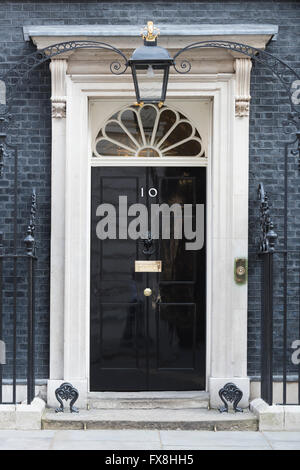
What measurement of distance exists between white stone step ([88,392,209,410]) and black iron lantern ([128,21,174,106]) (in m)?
3.07

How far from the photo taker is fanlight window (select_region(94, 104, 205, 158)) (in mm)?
8227

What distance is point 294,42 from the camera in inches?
315

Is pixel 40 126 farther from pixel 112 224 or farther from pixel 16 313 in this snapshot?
pixel 16 313

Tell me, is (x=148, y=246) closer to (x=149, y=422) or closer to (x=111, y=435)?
(x=149, y=422)

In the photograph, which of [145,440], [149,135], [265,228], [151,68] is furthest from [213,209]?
[145,440]

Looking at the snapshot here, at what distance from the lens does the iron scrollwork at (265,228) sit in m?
7.15

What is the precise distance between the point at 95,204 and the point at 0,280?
147cm

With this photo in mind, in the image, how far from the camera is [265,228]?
741 cm

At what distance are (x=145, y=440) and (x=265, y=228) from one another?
2308 millimetres

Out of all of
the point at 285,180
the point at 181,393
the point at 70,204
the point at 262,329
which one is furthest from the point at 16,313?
the point at 285,180

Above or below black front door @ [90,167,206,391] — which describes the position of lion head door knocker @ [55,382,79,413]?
below

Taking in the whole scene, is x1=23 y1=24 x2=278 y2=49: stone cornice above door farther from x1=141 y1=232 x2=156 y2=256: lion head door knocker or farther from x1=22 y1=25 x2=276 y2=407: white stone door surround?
x1=141 y1=232 x2=156 y2=256: lion head door knocker

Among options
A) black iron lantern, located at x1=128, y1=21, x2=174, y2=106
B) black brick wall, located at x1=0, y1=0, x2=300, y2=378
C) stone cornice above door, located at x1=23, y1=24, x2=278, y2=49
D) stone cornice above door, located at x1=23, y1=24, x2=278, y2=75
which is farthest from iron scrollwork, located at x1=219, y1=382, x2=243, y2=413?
stone cornice above door, located at x1=23, y1=24, x2=278, y2=49

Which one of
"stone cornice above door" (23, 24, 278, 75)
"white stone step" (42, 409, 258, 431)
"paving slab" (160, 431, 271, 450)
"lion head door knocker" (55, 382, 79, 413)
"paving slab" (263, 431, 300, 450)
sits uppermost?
"stone cornice above door" (23, 24, 278, 75)
